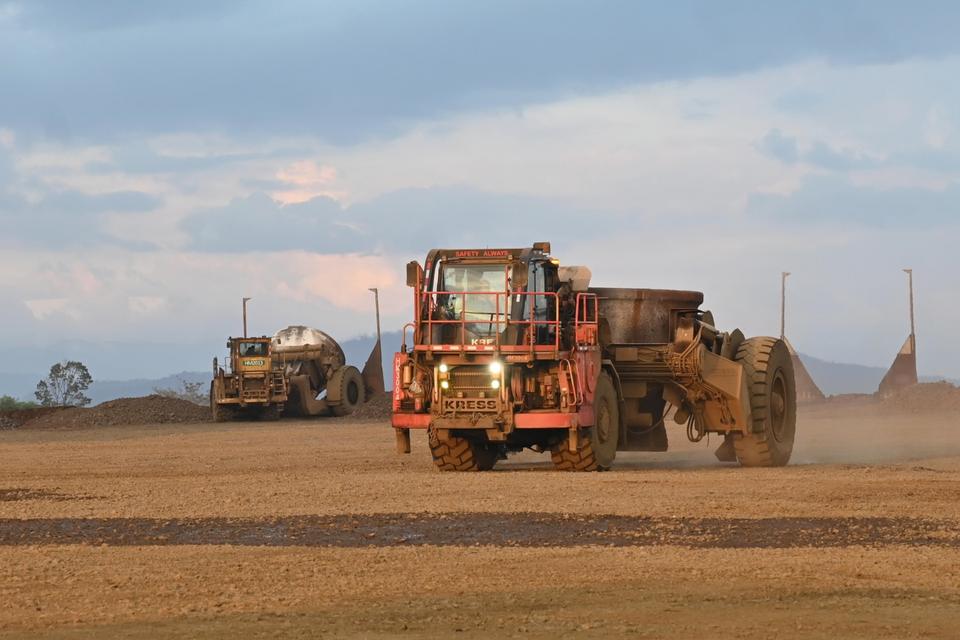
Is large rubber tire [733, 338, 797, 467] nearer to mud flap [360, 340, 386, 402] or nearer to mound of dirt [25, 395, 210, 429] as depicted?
mound of dirt [25, 395, 210, 429]

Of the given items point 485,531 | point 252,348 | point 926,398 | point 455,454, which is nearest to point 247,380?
point 252,348

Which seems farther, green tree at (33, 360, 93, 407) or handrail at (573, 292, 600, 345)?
green tree at (33, 360, 93, 407)

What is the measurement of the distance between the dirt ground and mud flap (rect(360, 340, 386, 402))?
32.0 metres

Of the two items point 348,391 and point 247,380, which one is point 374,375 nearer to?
point 348,391

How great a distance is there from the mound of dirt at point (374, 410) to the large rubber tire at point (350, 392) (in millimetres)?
334

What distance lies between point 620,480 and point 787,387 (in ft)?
21.6

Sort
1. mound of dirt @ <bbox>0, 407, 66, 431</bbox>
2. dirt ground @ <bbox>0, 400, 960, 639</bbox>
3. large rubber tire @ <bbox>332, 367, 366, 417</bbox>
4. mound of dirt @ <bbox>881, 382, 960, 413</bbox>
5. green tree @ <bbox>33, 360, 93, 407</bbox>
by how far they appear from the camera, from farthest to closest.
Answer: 1. green tree @ <bbox>33, 360, 93, 407</bbox>
2. mound of dirt @ <bbox>881, 382, 960, 413</bbox>
3. large rubber tire @ <bbox>332, 367, 366, 417</bbox>
4. mound of dirt @ <bbox>0, 407, 66, 431</bbox>
5. dirt ground @ <bbox>0, 400, 960, 639</bbox>

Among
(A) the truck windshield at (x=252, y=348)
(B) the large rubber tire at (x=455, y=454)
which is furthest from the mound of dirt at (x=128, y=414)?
(B) the large rubber tire at (x=455, y=454)

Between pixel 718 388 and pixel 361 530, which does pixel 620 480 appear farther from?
pixel 361 530

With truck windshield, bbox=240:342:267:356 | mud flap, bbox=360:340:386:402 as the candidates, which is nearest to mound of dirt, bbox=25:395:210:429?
truck windshield, bbox=240:342:267:356

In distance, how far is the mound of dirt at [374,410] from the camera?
53091 mm

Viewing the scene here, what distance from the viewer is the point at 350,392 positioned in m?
55.9

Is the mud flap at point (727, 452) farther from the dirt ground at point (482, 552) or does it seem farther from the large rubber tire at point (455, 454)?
the large rubber tire at point (455, 454)

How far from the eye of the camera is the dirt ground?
11.2m
